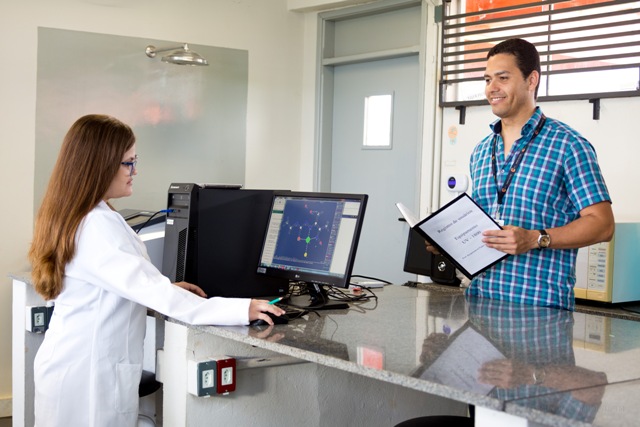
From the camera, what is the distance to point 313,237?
2414 mm

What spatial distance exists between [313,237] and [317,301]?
199 mm

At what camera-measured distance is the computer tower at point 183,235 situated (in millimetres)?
2492

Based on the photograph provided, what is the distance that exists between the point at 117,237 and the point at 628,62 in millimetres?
2506

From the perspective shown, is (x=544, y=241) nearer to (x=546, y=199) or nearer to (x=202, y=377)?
(x=546, y=199)

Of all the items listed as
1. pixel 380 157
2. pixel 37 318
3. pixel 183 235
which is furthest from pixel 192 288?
pixel 380 157

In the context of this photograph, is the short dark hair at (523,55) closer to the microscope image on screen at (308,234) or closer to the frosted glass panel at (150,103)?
the microscope image on screen at (308,234)

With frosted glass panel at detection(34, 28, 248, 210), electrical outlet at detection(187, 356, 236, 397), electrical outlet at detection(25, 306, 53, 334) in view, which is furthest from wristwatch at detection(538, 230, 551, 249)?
frosted glass panel at detection(34, 28, 248, 210)

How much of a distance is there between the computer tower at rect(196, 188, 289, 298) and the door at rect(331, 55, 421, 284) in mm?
2095

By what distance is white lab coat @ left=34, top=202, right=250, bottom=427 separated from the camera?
2.01 m

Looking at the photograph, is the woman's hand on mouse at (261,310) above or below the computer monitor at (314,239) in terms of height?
below

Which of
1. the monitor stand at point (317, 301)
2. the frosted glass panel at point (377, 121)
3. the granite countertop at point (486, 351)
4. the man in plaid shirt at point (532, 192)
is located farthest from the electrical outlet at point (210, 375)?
the frosted glass panel at point (377, 121)

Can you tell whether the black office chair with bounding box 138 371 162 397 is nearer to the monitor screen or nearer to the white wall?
the monitor screen

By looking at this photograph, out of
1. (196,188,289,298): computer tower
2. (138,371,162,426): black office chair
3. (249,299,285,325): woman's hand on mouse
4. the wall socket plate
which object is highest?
(196,188,289,298): computer tower

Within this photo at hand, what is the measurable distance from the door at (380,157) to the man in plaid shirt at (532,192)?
2.09 meters
